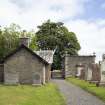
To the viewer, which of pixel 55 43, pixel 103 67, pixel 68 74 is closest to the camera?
pixel 103 67

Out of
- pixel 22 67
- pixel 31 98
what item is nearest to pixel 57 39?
pixel 22 67

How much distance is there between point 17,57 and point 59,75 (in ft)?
136

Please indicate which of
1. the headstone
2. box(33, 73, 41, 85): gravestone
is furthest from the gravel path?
the headstone

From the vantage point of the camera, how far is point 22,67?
49.2 m

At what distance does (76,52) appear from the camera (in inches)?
3991

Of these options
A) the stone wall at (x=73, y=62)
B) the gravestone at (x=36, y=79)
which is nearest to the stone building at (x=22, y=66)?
the gravestone at (x=36, y=79)

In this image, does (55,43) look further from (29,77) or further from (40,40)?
(29,77)

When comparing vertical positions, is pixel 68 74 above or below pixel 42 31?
below

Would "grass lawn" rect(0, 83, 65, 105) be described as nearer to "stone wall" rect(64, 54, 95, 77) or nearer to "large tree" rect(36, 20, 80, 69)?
"stone wall" rect(64, 54, 95, 77)

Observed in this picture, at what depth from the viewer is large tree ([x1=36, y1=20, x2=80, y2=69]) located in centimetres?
9975

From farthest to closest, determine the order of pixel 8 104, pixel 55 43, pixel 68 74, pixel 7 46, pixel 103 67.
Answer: pixel 55 43
pixel 7 46
pixel 68 74
pixel 103 67
pixel 8 104

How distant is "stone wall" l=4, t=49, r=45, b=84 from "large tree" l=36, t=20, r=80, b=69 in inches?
1875

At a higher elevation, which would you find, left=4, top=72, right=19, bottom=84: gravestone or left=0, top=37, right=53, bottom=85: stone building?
left=0, top=37, right=53, bottom=85: stone building

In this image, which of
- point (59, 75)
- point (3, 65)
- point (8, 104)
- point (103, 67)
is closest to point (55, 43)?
point (59, 75)
